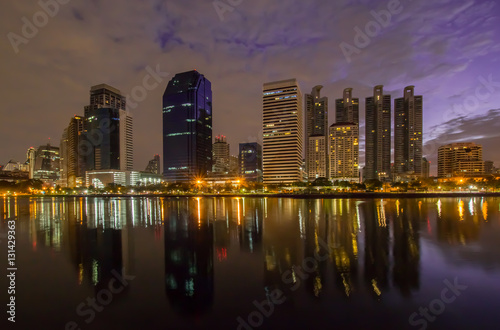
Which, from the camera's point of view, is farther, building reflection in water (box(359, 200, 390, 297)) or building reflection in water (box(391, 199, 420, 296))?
building reflection in water (box(391, 199, 420, 296))

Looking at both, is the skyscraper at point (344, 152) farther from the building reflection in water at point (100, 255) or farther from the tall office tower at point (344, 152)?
the building reflection in water at point (100, 255)

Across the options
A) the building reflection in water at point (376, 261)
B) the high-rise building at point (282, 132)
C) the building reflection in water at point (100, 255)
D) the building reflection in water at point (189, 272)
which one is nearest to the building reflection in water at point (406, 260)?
the building reflection in water at point (376, 261)

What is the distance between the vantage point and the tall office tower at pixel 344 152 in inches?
6964

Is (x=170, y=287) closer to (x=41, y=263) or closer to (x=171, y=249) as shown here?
(x=171, y=249)

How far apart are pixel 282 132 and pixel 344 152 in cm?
5218

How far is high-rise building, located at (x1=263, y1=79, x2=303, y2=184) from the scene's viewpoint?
159 m

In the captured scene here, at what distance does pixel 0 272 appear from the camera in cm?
1316

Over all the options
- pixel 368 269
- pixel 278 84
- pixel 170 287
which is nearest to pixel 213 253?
pixel 170 287

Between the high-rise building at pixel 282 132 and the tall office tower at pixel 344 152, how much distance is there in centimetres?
3459

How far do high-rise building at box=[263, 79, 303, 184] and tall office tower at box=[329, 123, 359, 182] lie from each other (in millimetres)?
34594

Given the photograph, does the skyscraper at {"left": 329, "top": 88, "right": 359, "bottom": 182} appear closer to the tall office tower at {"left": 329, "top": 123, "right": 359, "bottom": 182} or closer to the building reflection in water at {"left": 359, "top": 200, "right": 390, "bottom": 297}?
the tall office tower at {"left": 329, "top": 123, "right": 359, "bottom": 182}

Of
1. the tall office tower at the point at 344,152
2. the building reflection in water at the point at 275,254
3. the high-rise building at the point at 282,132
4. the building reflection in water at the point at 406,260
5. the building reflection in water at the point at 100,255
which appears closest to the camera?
the building reflection in water at the point at 275,254

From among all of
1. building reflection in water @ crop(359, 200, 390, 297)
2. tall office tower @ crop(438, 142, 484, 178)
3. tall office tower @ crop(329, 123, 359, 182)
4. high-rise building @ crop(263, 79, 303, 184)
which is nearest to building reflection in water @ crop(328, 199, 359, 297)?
building reflection in water @ crop(359, 200, 390, 297)

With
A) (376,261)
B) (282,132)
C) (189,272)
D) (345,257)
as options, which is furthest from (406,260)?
(282,132)
